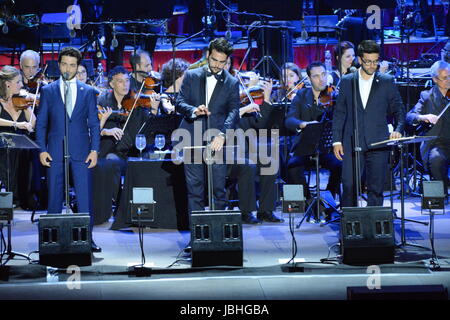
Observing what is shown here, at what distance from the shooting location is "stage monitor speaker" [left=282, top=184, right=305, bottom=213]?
596 centimetres

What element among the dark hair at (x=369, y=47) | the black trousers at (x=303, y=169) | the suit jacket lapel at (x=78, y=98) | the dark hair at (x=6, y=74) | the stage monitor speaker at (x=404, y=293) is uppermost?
the dark hair at (x=6, y=74)

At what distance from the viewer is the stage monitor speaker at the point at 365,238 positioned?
5613 millimetres

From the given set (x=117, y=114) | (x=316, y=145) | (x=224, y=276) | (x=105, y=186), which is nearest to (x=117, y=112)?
(x=117, y=114)

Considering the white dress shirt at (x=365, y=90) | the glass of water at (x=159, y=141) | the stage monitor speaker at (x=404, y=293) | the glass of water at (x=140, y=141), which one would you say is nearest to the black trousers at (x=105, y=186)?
the glass of water at (x=140, y=141)

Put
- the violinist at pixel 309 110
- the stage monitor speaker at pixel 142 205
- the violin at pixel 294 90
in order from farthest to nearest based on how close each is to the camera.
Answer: the violin at pixel 294 90 < the violinist at pixel 309 110 < the stage monitor speaker at pixel 142 205

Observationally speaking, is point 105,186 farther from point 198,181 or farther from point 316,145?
point 316,145

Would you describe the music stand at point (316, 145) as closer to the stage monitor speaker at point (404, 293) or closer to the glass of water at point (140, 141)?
the glass of water at point (140, 141)

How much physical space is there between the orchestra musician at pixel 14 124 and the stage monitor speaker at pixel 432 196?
14.5ft

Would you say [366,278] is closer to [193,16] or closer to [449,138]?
Answer: [449,138]

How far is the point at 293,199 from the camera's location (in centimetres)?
596

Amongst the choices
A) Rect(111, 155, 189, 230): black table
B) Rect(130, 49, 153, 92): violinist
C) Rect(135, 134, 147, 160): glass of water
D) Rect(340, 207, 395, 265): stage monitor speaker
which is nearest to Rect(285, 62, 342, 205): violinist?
Rect(111, 155, 189, 230): black table

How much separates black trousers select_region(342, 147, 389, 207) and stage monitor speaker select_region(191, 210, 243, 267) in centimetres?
135

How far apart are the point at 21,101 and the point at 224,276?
397 cm

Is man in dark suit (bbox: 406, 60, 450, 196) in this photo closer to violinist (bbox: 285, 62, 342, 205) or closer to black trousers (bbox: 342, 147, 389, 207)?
violinist (bbox: 285, 62, 342, 205)
